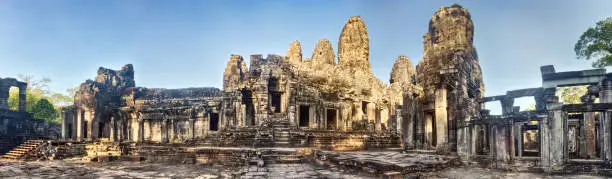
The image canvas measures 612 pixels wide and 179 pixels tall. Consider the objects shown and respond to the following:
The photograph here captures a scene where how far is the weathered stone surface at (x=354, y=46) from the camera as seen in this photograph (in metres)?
28.5

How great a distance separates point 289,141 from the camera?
19.6 m

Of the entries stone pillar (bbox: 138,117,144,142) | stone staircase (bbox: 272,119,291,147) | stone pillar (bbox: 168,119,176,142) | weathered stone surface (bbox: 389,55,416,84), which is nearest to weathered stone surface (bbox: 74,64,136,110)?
stone pillar (bbox: 138,117,144,142)

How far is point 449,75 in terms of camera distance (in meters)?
16.8

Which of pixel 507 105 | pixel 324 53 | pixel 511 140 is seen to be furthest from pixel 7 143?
pixel 507 105

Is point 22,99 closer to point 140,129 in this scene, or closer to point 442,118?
point 140,129

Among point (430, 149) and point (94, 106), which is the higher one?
point (94, 106)

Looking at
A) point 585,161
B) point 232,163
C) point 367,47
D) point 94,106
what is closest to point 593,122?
point 585,161

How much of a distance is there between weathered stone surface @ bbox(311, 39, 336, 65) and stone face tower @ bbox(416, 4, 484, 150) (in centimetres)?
986

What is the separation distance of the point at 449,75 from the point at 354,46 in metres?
12.4

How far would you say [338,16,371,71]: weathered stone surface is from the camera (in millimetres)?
28453

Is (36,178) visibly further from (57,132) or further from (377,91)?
(57,132)

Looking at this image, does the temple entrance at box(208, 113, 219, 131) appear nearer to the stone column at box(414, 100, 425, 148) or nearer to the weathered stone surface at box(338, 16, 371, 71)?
the weathered stone surface at box(338, 16, 371, 71)

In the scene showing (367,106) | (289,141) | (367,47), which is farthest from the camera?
(367,47)

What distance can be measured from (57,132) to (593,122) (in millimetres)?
40964
